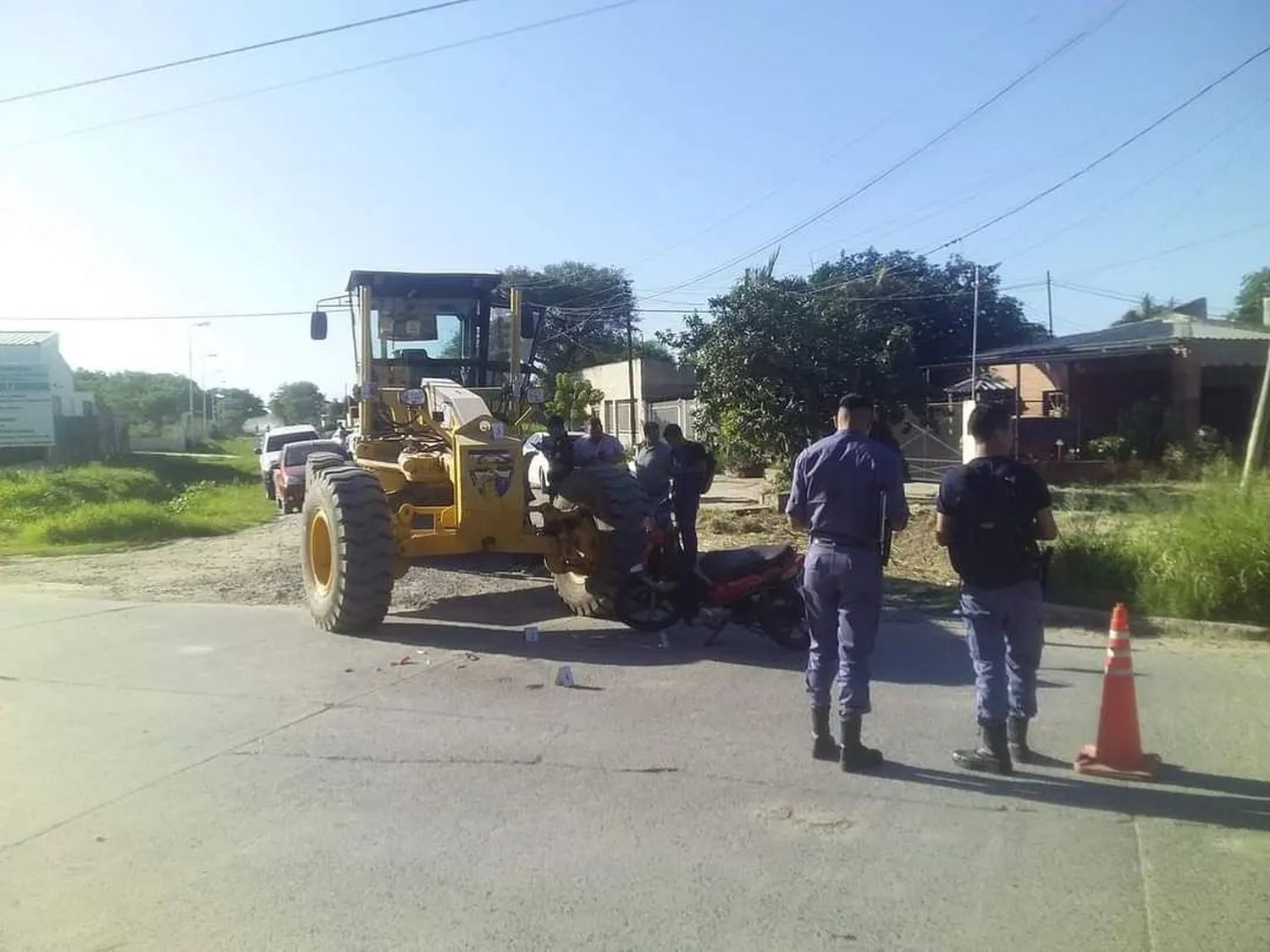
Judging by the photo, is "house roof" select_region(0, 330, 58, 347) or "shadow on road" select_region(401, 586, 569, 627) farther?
"house roof" select_region(0, 330, 58, 347)

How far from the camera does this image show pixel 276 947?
4.18 metres

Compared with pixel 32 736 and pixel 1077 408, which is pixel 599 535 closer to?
pixel 32 736

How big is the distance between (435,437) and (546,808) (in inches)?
244

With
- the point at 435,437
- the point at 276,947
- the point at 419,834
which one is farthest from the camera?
the point at 435,437

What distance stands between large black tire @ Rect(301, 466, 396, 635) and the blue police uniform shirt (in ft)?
15.9

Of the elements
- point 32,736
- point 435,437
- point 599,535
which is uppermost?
point 435,437

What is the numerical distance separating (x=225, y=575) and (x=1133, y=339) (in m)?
20.6

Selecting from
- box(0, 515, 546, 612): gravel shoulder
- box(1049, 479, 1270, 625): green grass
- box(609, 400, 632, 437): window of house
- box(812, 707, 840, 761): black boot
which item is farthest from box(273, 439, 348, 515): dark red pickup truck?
box(812, 707, 840, 761): black boot

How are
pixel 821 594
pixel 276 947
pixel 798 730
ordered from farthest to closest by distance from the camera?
pixel 798 730 < pixel 821 594 < pixel 276 947

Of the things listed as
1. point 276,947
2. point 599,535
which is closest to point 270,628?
point 599,535

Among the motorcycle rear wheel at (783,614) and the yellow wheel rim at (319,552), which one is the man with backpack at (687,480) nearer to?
the motorcycle rear wheel at (783,614)

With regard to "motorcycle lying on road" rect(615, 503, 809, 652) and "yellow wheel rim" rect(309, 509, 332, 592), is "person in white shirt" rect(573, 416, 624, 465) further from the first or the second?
"yellow wheel rim" rect(309, 509, 332, 592)

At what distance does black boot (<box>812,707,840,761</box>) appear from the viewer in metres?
6.14

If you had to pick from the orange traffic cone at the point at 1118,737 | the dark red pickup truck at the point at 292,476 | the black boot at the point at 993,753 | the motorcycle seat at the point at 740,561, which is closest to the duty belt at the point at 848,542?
the black boot at the point at 993,753
